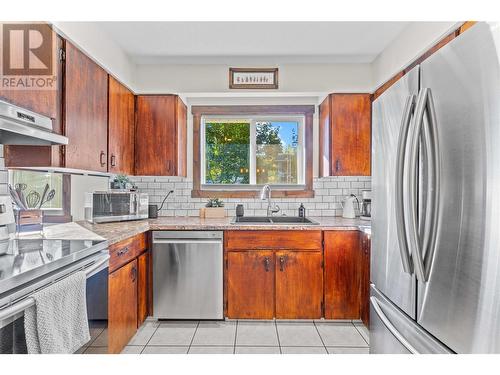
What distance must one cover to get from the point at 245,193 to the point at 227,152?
0.50m

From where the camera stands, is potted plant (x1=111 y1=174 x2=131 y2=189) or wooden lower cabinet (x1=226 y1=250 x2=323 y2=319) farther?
potted plant (x1=111 y1=174 x2=131 y2=189)

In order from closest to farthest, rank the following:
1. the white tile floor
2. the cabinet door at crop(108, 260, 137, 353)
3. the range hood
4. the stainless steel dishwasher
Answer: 1. the range hood
2. the cabinet door at crop(108, 260, 137, 353)
3. the white tile floor
4. the stainless steel dishwasher

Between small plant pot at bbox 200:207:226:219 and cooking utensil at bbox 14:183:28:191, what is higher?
cooking utensil at bbox 14:183:28:191

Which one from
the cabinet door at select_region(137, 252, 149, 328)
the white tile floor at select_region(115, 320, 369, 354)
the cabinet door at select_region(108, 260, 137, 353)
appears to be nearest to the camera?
the cabinet door at select_region(108, 260, 137, 353)

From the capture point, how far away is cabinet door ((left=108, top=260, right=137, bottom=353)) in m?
1.86

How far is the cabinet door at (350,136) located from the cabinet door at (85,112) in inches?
76.7

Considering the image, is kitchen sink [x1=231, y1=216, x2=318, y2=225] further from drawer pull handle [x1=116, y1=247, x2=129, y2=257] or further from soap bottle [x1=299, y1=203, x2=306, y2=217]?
drawer pull handle [x1=116, y1=247, x2=129, y2=257]

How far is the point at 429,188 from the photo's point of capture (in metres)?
1.01

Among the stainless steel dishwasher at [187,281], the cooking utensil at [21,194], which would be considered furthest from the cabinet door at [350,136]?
the cooking utensil at [21,194]

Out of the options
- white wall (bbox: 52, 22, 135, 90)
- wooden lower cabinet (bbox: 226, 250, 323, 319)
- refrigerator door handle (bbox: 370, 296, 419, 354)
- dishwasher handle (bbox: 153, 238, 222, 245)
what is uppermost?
white wall (bbox: 52, 22, 135, 90)

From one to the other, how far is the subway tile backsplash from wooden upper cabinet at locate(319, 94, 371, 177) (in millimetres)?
381

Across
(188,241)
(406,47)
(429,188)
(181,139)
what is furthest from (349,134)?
(429,188)

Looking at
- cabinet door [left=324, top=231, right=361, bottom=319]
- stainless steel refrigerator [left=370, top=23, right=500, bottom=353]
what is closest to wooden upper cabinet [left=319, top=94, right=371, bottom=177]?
cabinet door [left=324, top=231, right=361, bottom=319]
